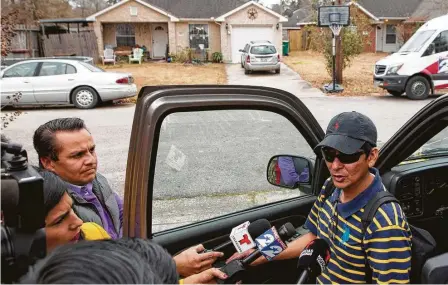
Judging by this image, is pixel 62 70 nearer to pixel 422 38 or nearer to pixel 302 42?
pixel 422 38

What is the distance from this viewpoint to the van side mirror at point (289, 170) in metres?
2.54

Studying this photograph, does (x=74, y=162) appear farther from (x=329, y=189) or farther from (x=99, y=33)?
(x=99, y=33)

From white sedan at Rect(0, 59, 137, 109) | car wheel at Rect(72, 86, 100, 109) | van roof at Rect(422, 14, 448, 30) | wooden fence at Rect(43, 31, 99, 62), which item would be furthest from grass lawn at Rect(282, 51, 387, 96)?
wooden fence at Rect(43, 31, 99, 62)

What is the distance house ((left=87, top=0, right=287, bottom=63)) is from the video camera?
2913cm

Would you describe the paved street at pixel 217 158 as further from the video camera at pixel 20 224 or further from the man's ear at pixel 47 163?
the video camera at pixel 20 224

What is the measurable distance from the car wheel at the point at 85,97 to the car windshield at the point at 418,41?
10068mm

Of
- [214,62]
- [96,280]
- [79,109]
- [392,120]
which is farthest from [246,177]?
[214,62]

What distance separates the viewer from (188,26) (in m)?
30.5

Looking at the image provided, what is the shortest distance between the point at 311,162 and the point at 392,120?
30.4 ft

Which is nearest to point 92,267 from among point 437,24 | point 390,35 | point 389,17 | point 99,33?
point 437,24

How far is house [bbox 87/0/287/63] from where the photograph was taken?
29.5m

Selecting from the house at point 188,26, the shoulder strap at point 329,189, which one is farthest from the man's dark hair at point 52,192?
the house at point 188,26

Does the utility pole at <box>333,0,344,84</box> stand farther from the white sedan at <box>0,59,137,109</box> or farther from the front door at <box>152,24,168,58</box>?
the front door at <box>152,24,168,58</box>

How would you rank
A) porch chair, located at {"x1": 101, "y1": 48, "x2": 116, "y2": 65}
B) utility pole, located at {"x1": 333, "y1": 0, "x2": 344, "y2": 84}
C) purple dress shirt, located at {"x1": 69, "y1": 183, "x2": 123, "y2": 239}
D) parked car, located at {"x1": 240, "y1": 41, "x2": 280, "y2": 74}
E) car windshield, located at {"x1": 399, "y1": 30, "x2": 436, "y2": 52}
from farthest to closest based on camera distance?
porch chair, located at {"x1": 101, "y1": 48, "x2": 116, "y2": 65}
parked car, located at {"x1": 240, "y1": 41, "x2": 280, "y2": 74}
utility pole, located at {"x1": 333, "y1": 0, "x2": 344, "y2": 84}
car windshield, located at {"x1": 399, "y1": 30, "x2": 436, "y2": 52}
purple dress shirt, located at {"x1": 69, "y1": 183, "x2": 123, "y2": 239}
